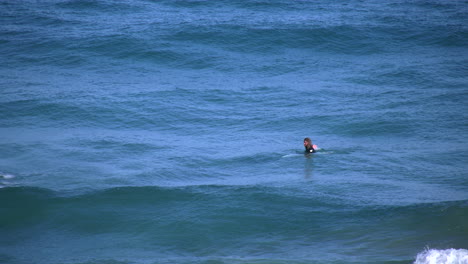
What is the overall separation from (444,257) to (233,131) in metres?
16.1

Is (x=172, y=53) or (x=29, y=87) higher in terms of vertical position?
(x=172, y=53)

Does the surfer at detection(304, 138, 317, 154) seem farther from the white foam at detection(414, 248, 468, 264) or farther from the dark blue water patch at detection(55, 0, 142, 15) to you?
the dark blue water patch at detection(55, 0, 142, 15)

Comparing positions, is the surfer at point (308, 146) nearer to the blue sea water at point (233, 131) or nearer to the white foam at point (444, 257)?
the blue sea water at point (233, 131)

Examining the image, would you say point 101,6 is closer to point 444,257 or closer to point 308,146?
point 308,146

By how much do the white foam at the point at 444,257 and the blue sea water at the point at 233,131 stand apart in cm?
7

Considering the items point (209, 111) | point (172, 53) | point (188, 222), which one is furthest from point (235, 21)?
point (188, 222)

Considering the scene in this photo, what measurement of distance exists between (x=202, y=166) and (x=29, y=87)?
1677 cm

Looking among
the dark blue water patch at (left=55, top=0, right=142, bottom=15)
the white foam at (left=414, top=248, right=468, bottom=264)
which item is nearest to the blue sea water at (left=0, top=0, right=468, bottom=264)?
the white foam at (left=414, top=248, right=468, bottom=264)

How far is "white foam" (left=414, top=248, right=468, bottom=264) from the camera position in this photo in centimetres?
1523

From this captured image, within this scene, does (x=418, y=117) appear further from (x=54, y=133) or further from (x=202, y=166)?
(x=54, y=133)

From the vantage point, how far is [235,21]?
148ft

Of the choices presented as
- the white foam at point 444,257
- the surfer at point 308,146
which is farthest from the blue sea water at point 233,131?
the surfer at point 308,146

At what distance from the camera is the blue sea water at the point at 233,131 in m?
18.5

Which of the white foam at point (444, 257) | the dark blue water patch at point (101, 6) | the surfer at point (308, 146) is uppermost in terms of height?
the dark blue water patch at point (101, 6)
